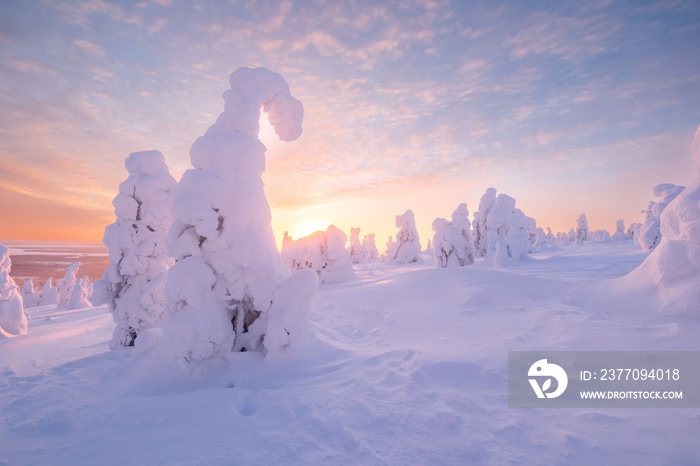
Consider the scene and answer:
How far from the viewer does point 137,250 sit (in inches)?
339

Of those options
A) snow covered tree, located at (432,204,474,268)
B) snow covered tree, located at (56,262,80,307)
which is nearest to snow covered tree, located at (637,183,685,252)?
snow covered tree, located at (432,204,474,268)

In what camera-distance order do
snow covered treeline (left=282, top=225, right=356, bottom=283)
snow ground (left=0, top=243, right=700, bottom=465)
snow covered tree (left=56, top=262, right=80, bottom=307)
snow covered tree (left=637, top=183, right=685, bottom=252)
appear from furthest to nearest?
snow covered tree (left=56, top=262, right=80, bottom=307), snow covered tree (left=637, top=183, right=685, bottom=252), snow covered treeline (left=282, top=225, right=356, bottom=283), snow ground (left=0, top=243, right=700, bottom=465)

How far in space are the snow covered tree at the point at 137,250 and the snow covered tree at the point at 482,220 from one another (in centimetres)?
2724

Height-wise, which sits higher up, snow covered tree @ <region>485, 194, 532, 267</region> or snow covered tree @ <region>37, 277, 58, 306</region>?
snow covered tree @ <region>485, 194, 532, 267</region>

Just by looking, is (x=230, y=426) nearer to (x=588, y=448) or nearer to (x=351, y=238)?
(x=588, y=448)

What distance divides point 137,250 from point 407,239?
2865cm

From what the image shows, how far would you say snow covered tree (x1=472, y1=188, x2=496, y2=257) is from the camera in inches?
1171

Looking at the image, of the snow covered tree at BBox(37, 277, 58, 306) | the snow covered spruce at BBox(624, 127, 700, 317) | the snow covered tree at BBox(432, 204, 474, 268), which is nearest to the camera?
the snow covered spruce at BBox(624, 127, 700, 317)

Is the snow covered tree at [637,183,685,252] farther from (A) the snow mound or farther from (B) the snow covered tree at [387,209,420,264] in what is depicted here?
(B) the snow covered tree at [387,209,420,264]

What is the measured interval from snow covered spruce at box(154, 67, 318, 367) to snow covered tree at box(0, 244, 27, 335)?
458 inches

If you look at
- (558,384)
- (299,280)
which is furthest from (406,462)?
(299,280)

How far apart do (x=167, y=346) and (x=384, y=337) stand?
14.9ft

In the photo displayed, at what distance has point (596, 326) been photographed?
17.0ft

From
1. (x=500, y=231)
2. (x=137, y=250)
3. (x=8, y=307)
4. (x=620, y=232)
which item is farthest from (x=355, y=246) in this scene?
(x=620, y=232)
